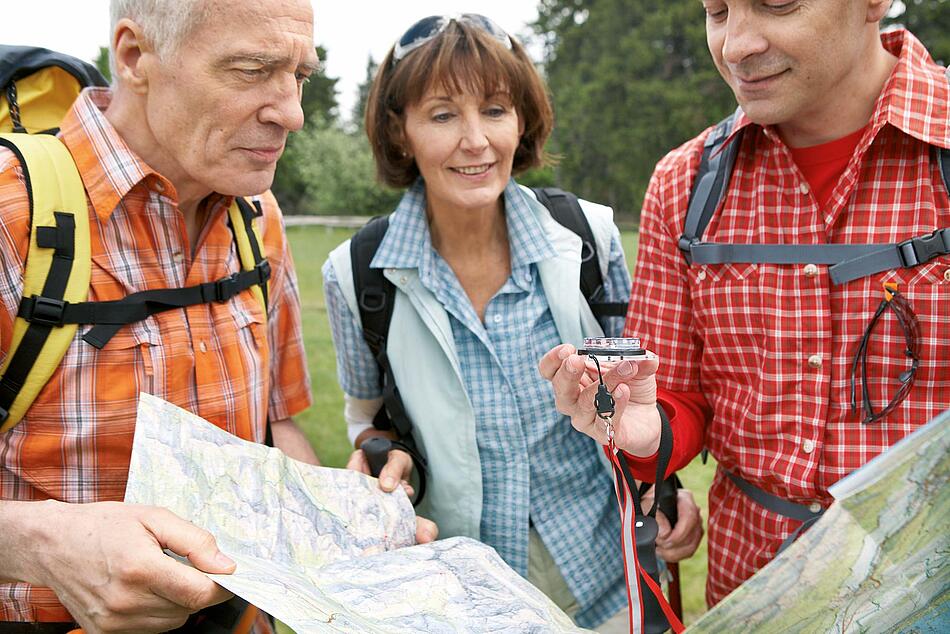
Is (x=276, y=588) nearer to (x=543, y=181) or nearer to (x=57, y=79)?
(x=57, y=79)

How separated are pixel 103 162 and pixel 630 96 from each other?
124ft

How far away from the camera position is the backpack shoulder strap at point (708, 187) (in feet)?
7.58

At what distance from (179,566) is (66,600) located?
344 mm

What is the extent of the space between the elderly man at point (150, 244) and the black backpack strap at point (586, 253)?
3.56 feet

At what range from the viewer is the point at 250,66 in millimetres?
2135

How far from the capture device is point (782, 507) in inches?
89.1

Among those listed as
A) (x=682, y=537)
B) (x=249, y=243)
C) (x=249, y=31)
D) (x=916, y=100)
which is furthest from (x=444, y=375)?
(x=916, y=100)

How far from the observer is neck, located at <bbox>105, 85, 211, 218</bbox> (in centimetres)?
224

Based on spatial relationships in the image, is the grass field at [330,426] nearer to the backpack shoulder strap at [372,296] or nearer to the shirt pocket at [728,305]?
the shirt pocket at [728,305]

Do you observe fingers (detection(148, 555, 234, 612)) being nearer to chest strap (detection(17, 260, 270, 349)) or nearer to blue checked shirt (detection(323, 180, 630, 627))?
chest strap (detection(17, 260, 270, 349))

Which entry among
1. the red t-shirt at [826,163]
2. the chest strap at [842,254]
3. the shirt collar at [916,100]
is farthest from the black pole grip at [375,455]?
the shirt collar at [916,100]

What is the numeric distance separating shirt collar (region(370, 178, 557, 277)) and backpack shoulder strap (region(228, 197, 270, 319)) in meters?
0.46

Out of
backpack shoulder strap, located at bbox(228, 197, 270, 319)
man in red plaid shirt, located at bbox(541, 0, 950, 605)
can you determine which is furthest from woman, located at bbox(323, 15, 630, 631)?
man in red plaid shirt, located at bbox(541, 0, 950, 605)

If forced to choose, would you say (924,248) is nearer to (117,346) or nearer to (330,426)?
(117,346)
